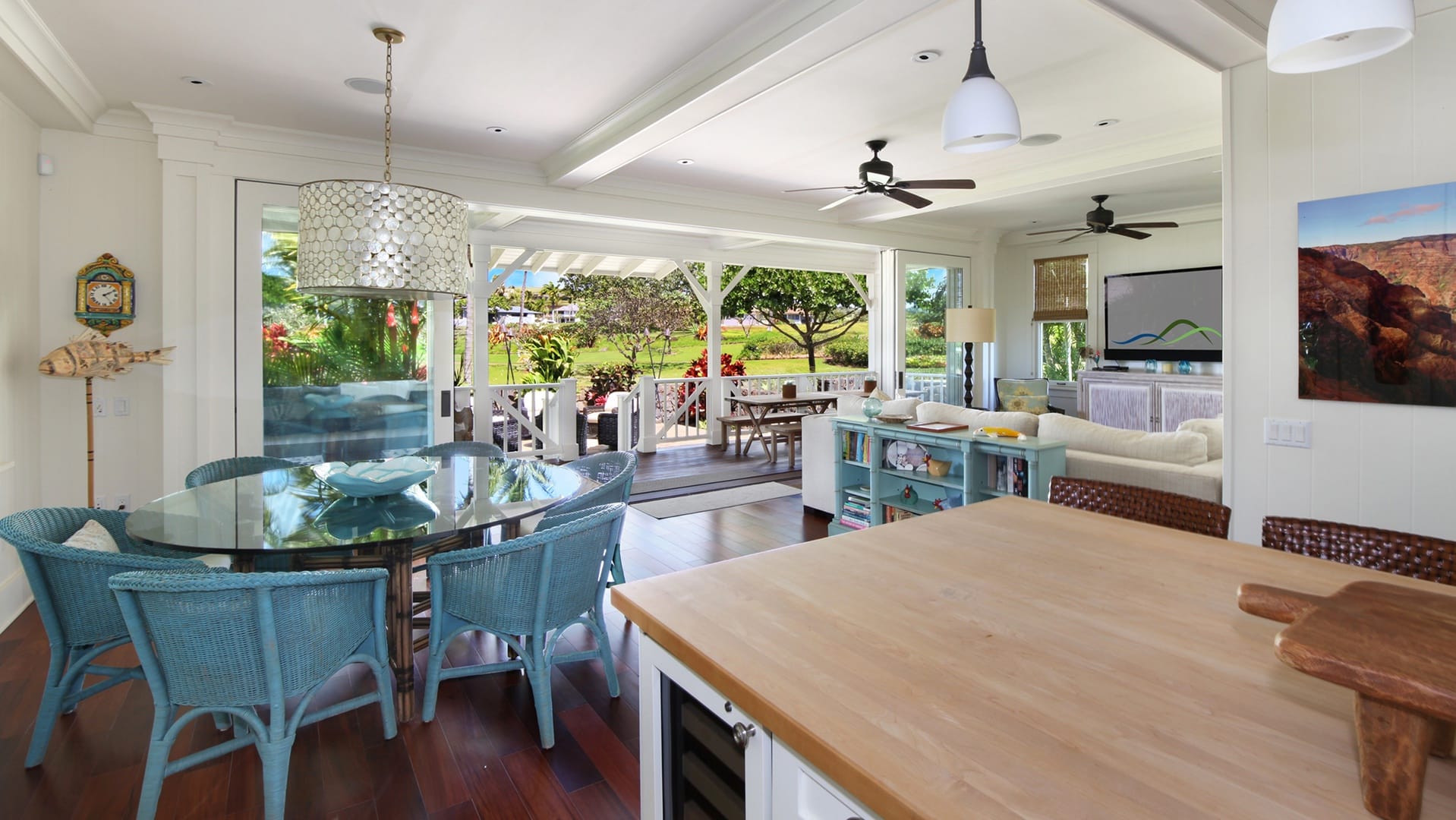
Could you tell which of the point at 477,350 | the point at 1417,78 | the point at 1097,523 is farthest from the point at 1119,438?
the point at 477,350

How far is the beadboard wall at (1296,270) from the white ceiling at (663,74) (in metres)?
0.68

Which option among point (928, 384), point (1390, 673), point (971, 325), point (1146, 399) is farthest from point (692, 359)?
point (1390, 673)

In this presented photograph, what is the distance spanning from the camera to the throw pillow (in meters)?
2.35

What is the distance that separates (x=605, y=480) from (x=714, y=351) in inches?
204

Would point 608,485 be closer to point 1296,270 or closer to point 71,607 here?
point 71,607

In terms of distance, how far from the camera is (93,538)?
2.42 metres

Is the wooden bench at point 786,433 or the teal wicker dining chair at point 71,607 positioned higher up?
the wooden bench at point 786,433

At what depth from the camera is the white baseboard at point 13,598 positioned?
3342 mm

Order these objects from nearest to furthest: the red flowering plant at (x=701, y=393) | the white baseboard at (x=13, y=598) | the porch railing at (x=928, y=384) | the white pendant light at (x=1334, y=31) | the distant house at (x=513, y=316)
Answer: the white pendant light at (x=1334, y=31) < the white baseboard at (x=13, y=598) < the porch railing at (x=928, y=384) < the red flowering plant at (x=701, y=393) < the distant house at (x=513, y=316)

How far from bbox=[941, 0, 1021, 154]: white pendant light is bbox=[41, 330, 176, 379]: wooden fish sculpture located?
13.4ft

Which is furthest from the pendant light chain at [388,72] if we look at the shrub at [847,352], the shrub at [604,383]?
the shrub at [847,352]

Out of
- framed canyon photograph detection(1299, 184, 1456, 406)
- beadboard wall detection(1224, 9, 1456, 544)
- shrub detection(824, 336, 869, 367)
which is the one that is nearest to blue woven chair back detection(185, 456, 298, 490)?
beadboard wall detection(1224, 9, 1456, 544)

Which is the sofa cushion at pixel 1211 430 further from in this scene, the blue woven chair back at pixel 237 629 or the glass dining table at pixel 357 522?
the blue woven chair back at pixel 237 629

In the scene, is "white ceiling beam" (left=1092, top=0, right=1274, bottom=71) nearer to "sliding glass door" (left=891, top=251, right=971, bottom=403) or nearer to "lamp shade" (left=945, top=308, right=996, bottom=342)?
"lamp shade" (left=945, top=308, right=996, bottom=342)
